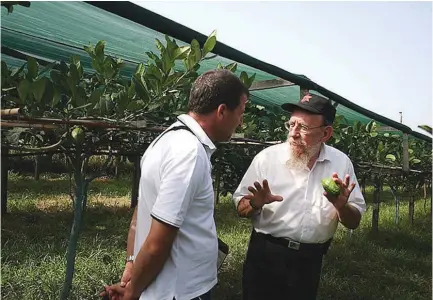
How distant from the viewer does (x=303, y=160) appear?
6.56 ft

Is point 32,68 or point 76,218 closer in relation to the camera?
point 32,68

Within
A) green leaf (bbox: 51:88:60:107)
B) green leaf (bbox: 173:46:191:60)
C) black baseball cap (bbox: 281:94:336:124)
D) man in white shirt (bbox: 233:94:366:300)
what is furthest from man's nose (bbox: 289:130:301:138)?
green leaf (bbox: 51:88:60:107)

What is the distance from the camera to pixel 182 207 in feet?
3.82

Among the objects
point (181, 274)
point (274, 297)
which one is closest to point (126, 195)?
point (274, 297)

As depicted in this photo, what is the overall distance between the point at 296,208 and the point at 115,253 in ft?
7.33

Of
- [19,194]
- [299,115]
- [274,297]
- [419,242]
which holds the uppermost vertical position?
[299,115]

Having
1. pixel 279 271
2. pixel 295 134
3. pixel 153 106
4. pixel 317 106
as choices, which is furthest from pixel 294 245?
pixel 153 106

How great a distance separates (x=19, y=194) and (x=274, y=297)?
5329mm

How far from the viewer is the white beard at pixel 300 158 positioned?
6.56 ft

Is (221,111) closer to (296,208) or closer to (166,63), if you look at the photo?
(166,63)

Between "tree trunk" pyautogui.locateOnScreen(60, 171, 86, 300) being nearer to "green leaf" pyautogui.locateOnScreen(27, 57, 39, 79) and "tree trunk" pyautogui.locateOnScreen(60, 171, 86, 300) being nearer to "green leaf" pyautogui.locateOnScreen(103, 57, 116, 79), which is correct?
"green leaf" pyautogui.locateOnScreen(103, 57, 116, 79)

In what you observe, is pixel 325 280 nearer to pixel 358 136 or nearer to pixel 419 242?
pixel 358 136

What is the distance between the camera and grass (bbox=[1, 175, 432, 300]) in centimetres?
301

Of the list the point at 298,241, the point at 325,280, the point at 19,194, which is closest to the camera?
the point at 298,241
